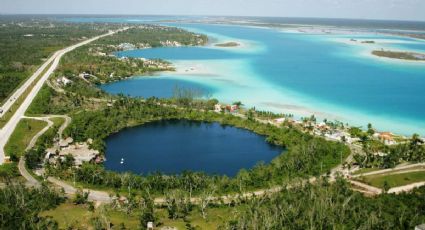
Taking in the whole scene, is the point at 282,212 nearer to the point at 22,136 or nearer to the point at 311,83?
the point at 22,136

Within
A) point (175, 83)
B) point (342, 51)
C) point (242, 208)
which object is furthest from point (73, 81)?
point (342, 51)

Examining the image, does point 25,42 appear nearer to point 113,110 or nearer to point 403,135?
point 113,110

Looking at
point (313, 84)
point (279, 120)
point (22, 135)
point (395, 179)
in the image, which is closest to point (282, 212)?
point (395, 179)

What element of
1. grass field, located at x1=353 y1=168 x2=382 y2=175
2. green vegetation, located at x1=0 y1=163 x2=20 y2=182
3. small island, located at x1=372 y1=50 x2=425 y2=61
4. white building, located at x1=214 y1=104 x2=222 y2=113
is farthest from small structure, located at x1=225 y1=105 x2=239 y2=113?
small island, located at x1=372 y1=50 x2=425 y2=61

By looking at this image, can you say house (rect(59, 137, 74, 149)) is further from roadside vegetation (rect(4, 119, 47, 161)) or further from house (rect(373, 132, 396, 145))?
house (rect(373, 132, 396, 145))

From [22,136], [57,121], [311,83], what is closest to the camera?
[22,136]

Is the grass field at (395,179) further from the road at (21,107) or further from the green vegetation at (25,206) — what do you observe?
the road at (21,107)
